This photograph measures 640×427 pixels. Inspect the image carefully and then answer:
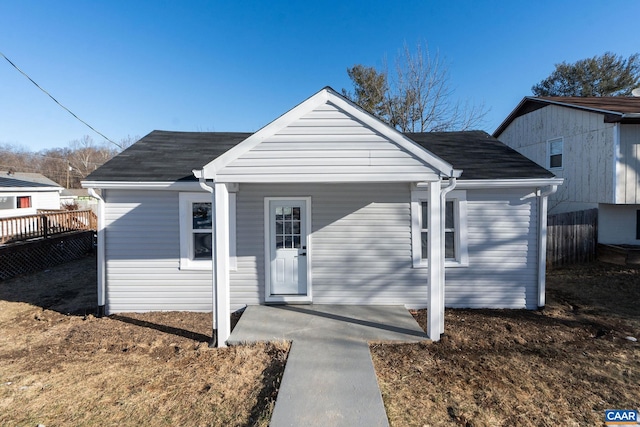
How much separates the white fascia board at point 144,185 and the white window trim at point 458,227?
A: 4.20 metres

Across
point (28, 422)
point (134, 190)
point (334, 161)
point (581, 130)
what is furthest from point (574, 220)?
point (28, 422)

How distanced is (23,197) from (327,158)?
930 inches

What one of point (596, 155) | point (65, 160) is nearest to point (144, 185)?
point (596, 155)

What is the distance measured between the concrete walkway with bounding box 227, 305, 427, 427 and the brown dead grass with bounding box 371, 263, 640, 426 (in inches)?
9.3

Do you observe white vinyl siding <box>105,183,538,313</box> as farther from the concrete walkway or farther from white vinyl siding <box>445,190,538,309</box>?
the concrete walkway

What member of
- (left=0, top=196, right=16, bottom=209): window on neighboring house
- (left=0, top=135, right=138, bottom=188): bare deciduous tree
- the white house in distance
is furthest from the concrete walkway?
(left=0, top=135, right=138, bottom=188): bare deciduous tree

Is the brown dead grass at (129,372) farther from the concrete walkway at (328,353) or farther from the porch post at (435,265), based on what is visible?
the porch post at (435,265)

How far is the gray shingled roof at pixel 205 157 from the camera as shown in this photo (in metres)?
5.86

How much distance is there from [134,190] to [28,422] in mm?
3819

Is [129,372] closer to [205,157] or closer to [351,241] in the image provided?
[351,241]

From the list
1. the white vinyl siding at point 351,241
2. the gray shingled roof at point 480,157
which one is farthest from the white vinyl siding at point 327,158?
the gray shingled roof at point 480,157

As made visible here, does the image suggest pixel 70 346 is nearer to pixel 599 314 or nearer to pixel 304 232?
pixel 304 232

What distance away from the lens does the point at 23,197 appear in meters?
18.9

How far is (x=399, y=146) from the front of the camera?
4438 millimetres
